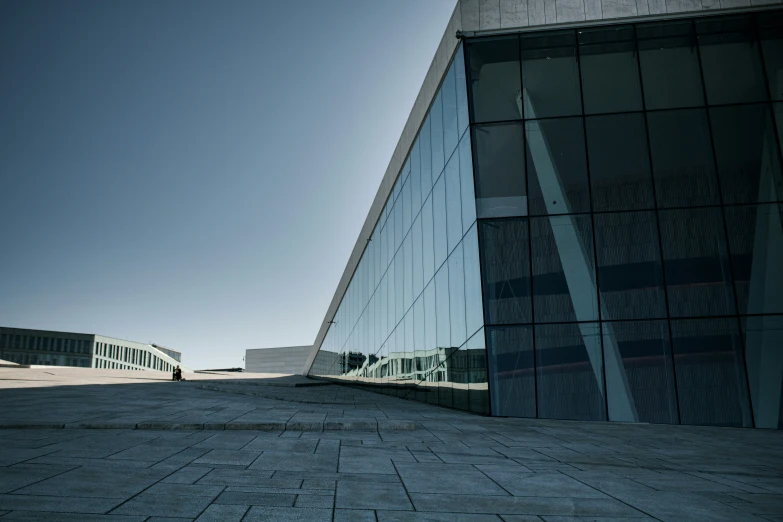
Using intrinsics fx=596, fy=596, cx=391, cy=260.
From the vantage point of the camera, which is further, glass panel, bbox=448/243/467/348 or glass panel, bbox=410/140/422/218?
glass panel, bbox=410/140/422/218

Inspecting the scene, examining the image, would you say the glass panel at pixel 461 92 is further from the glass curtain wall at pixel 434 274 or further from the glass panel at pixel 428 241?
the glass panel at pixel 428 241

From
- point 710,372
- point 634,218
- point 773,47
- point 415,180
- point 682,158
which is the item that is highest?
point 773,47

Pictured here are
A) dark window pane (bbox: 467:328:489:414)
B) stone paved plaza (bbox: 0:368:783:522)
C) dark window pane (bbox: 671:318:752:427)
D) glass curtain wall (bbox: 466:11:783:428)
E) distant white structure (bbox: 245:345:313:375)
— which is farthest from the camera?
distant white structure (bbox: 245:345:313:375)

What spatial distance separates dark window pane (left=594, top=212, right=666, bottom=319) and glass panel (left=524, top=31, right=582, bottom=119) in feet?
11.5

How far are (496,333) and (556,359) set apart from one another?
65.7 inches

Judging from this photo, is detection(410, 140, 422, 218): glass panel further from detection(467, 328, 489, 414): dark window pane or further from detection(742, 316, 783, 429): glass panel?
detection(742, 316, 783, 429): glass panel

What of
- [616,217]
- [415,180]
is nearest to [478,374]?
[616,217]

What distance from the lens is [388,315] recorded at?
2994 centimetres

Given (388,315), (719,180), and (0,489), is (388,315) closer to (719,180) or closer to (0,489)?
(719,180)

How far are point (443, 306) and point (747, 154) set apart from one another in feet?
32.4

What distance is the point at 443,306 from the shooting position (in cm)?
1989

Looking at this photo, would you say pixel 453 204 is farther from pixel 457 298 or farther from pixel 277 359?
pixel 277 359

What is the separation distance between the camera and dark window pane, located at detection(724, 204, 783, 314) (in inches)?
606

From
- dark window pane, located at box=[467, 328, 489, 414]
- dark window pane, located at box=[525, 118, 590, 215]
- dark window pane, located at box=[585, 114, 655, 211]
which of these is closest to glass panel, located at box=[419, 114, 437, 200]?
dark window pane, located at box=[525, 118, 590, 215]
